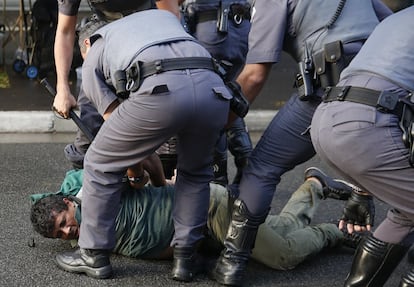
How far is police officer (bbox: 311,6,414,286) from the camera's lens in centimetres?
310

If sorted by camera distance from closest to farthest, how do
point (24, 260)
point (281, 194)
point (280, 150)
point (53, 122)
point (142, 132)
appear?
point (142, 132) → point (280, 150) → point (24, 260) → point (281, 194) → point (53, 122)

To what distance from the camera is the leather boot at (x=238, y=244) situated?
3.79 m

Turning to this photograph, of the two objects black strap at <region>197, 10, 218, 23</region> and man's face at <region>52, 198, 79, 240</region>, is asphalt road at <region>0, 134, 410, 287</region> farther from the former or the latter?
black strap at <region>197, 10, 218, 23</region>

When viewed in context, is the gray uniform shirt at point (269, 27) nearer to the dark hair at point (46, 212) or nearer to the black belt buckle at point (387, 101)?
the black belt buckle at point (387, 101)

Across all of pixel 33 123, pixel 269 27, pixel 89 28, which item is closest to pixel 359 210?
pixel 269 27

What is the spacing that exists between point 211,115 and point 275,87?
4.32 metres

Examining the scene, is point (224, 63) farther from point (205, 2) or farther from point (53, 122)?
point (53, 122)

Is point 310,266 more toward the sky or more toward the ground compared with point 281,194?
more toward the sky

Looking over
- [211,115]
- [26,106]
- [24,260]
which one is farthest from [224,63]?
[26,106]

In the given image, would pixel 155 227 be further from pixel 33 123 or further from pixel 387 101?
pixel 33 123

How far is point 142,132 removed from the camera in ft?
11.4

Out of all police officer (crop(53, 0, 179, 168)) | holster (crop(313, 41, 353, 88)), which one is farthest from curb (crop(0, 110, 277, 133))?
holster (crop(313, 41, 353, 88))

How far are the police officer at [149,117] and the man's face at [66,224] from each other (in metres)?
0.15

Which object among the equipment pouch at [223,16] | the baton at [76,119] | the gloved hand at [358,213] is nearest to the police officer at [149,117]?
the baton at [76,119]
